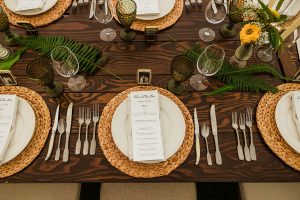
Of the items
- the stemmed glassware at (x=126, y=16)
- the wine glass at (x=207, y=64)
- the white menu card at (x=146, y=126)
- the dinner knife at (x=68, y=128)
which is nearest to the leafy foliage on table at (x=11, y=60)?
the dinner knife at (x=68, y=128)

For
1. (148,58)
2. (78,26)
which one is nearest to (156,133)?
(148,58)

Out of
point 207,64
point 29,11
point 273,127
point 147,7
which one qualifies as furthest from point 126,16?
point 273,127

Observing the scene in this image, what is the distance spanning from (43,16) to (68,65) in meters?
0.38

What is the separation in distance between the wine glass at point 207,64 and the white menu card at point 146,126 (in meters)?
0.23

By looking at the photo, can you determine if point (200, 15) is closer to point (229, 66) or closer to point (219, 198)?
point (229, 66)

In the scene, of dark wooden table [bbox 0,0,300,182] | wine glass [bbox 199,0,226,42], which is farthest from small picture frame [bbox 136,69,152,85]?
wine glass [bbox 199,0,226,42]

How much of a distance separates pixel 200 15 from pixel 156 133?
2.36ft

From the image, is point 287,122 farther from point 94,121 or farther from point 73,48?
point 73,48

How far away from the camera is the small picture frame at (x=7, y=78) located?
45.6 inches

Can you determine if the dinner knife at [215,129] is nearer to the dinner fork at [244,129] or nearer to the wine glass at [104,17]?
the dinner fork at [244,129]

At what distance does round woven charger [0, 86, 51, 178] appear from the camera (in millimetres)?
1066

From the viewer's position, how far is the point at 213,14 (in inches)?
55.2

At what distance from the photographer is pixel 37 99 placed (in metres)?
1.20

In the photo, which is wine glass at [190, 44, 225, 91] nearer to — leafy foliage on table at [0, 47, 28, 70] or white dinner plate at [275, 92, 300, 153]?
white dinner plate at [275, 92, 300, 153]
